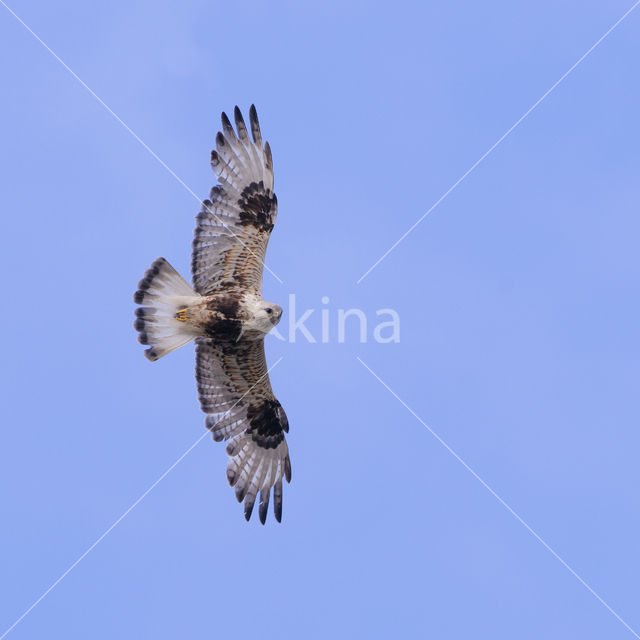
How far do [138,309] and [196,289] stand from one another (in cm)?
76

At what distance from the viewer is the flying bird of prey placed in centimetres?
1490

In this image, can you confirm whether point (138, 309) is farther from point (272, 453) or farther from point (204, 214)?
point (272, 453)

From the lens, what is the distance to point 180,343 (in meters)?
15.2

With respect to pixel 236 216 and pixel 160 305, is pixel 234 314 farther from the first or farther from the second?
pixel 236 216

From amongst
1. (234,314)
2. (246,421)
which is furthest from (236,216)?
(246,421)

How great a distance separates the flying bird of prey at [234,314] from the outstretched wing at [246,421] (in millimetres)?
13

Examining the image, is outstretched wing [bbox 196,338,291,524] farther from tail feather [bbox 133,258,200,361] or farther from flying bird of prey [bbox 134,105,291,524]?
tail feather [bbox 133,258,200,361]

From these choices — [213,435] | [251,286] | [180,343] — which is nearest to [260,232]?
[251,286]

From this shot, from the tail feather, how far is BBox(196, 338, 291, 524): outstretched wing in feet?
1.81

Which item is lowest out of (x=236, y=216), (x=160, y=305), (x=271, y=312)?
(x=160, y=305)

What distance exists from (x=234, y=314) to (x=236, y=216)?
4.30 ft

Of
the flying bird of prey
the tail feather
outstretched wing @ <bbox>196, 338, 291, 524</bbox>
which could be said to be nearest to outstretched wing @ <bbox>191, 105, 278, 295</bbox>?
the flying bird of prey

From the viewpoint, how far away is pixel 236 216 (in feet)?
50.3

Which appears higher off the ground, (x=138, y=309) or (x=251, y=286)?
(x=251, y=286)
